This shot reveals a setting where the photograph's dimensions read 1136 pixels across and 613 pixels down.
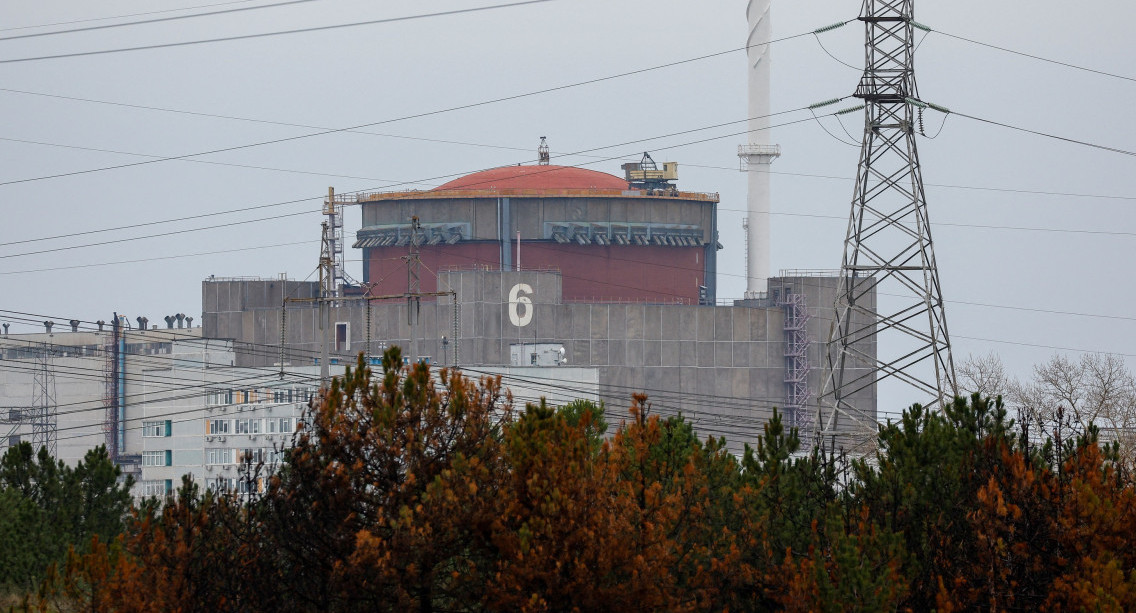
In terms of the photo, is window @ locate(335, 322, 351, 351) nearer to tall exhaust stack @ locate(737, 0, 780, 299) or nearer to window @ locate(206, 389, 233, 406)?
window @ locate(206, 389, 233, 406)

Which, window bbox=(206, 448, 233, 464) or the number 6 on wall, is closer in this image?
window bbox=(206, 448, 233, 464)

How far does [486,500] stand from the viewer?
51.1 feet

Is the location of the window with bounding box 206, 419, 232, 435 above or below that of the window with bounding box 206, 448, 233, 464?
above

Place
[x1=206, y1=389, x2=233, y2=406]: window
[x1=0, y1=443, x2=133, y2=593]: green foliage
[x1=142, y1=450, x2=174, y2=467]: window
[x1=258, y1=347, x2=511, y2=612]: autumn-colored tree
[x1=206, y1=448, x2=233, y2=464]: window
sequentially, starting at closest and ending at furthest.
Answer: [x1=258, y1=347, x2=511, y2=612]: autumn-colored tree
[x1=0, y1=443, x2=133, y2=593]: green foliage
[x1=206, y1=389, x2=233, y2=406]: window
[x1=206, y1=448, x2=233, y2=464]: window
[x1=142, y1=450, x2=174, y2=467]: window

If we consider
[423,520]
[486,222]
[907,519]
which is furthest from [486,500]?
[486,222]

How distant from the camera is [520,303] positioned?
89562mm

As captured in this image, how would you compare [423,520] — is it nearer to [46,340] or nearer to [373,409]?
[373,409]

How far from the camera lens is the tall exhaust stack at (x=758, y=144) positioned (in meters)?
94.8

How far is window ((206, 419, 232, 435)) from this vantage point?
8388 centimetres

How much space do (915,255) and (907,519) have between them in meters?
14.4

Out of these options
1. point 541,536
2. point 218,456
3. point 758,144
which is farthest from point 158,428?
point 541,536

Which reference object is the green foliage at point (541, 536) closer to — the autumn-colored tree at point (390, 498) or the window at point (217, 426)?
the autumn-colored tree at point (390, 498)

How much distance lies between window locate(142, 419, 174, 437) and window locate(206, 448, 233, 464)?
3.05 m

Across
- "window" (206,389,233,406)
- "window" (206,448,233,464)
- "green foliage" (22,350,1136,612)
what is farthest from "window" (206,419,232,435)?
"green foliage" (22,350,1136,612)
